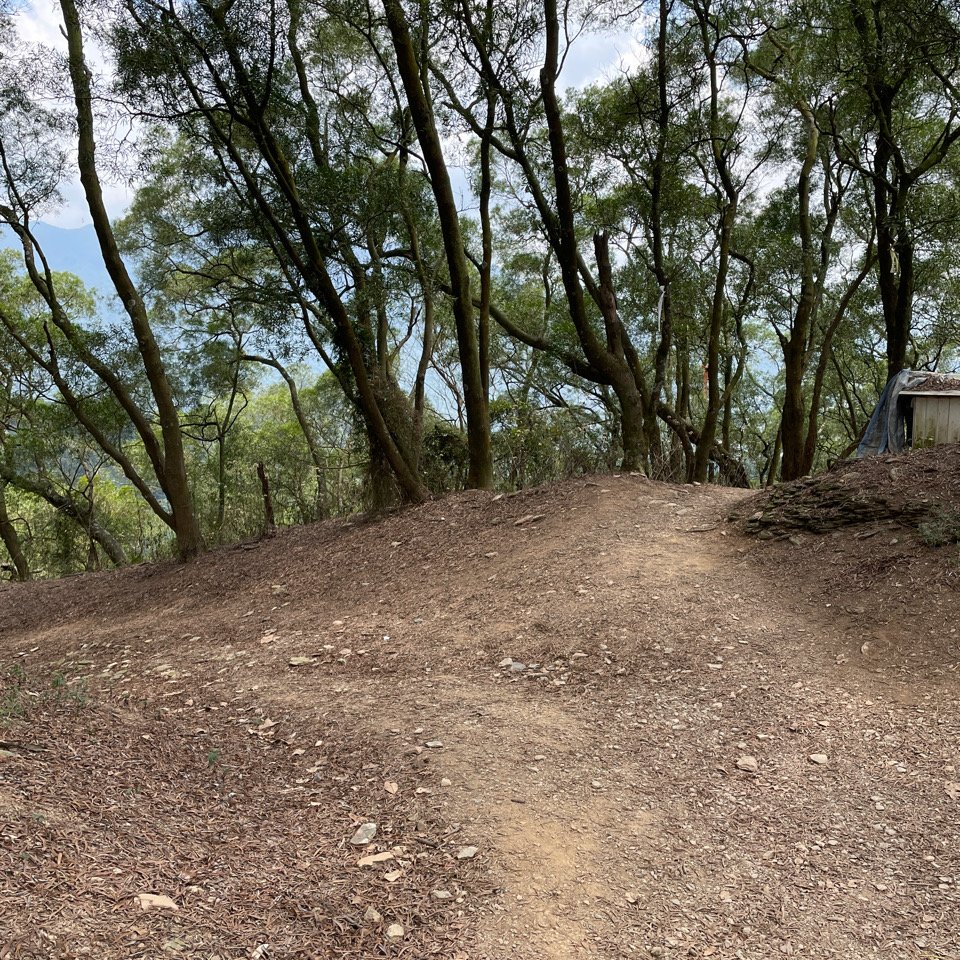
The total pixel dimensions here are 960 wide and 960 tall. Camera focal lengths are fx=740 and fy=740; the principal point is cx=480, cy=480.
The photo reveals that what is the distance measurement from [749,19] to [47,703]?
11.8m

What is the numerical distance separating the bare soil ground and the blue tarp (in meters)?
4.83

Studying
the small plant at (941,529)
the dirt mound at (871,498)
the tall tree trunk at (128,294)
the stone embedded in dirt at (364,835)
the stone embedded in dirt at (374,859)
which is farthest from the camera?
the tall tree trunk at (128,294)

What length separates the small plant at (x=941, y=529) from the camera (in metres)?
4.98

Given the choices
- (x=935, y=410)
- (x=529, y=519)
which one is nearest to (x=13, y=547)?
(x=529, y=519)

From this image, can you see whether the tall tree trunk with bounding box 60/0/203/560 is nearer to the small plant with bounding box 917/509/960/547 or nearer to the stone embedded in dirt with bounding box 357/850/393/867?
the stone embedded in dirt with bounding box 357/850/393/867

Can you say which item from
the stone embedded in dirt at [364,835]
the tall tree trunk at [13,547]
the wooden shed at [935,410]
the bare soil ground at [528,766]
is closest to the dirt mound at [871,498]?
the bare soil ground at [528,766]

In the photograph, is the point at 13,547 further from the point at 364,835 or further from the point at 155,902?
the point at 155,902

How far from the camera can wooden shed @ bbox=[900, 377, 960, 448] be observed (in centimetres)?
920

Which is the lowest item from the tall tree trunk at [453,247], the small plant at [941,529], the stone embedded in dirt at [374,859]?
the stone embedded in dirt at [374,859]

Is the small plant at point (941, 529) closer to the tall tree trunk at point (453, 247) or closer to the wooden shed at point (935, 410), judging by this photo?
the wooden shed at point (935, 410)

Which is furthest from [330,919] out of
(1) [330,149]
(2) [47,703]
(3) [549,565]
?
(1) [330,149]

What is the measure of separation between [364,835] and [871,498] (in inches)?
185

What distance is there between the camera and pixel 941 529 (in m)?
5.05

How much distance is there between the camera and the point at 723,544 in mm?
6121
